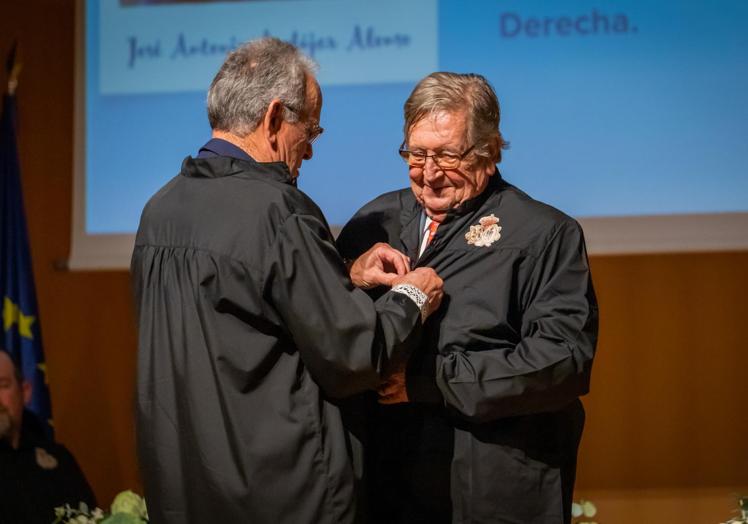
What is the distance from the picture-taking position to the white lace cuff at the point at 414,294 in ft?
6.46

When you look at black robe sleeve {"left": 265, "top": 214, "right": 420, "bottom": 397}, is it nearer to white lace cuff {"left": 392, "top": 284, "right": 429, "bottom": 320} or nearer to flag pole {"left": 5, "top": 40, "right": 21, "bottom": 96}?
white lace cuff {"left": 392, "top": 284, "right": 429, "bottom": 320}

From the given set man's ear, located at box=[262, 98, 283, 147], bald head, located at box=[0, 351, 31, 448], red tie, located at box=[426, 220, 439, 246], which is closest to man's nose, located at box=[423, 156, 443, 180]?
red tie, located at box=[426, 220, 439, 246]

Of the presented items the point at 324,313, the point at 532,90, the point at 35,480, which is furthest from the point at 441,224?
the point at 35,480

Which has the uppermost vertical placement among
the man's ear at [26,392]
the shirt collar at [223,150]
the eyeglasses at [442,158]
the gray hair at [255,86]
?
the gray hair at [255,86]

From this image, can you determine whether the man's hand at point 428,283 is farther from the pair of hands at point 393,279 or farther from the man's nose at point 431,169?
the man's nose at point 431,169

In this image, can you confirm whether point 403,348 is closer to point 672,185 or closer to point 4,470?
point 672,185

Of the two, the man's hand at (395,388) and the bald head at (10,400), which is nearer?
the man's hand at (395,388)

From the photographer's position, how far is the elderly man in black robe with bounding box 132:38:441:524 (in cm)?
185

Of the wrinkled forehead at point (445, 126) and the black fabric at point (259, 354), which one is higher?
the wrinkled forehead at point (445, 126)

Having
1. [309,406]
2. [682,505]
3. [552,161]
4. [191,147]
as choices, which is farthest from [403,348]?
[682,505]

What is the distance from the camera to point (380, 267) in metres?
2.16

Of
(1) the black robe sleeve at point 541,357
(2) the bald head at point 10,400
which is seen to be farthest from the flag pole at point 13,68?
(1) the black robe sleeve at point 541,357

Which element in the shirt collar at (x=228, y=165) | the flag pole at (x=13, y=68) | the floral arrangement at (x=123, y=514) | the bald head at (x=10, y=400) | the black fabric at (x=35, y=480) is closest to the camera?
the shirt collar at (x=228, y=165)

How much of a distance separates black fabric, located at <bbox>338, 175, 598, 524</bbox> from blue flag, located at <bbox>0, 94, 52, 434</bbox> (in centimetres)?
244
